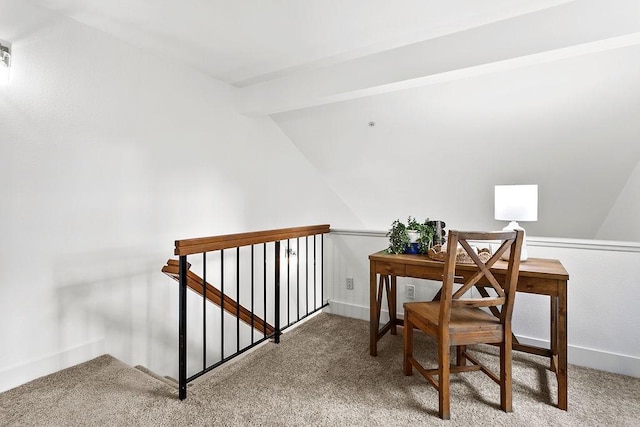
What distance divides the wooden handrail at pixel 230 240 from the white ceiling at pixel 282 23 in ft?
4.59

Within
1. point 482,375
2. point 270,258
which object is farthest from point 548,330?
point 270,258

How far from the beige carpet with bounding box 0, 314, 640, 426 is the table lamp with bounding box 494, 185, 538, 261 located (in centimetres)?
91

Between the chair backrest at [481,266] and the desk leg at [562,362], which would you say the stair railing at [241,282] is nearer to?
the chair backrest at [481,266]

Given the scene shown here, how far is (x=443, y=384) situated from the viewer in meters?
1.73

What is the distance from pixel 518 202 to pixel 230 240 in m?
1.98

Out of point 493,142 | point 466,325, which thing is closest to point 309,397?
point 466,325

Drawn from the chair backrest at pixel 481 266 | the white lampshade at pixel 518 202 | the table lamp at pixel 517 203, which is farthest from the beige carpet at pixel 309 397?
the white lampshade at pixel 518 202

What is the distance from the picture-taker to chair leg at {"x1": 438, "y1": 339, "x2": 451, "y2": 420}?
1.71 meters

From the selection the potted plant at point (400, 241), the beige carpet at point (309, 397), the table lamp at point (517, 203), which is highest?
the table lamp at point (517, 203)

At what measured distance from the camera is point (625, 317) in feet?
7.32

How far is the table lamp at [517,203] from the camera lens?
7.59ft

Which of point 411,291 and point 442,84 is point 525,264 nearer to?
point 411,291

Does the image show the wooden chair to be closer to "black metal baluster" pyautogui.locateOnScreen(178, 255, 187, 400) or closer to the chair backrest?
the chair backrest

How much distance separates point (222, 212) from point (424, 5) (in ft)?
8.02
